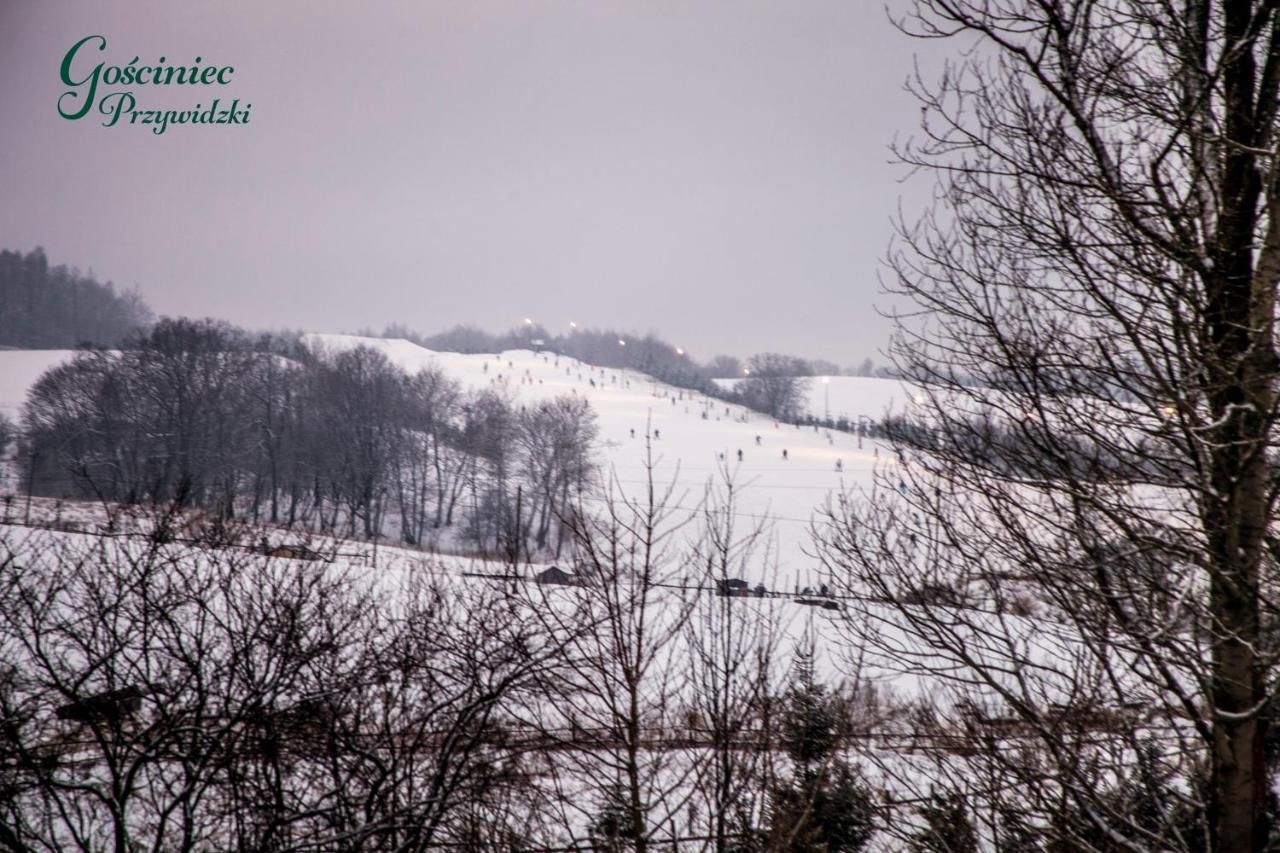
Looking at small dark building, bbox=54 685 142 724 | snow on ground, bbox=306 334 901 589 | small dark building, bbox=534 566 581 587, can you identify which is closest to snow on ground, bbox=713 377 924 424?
snow on ground, bbox=306 334 901 589

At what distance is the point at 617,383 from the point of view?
74.9m

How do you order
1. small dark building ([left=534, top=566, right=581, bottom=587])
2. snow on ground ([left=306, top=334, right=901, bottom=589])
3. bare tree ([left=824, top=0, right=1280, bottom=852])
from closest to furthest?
1. bare tree ([left=824, top=0, right=1280, bottom=852])
2. small dark building ([left=534, top=566, right=581, bottom=587])
3. snow on ground ([left=306, top=334, right=901, bottom=589])

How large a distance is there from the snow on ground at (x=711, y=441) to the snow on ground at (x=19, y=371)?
62.5 feet

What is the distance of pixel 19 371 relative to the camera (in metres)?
46.7

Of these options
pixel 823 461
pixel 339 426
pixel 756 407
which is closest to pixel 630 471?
pixel 823 461

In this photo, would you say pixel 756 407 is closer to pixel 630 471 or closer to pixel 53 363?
pixel 630 471

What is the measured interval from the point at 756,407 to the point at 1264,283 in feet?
200

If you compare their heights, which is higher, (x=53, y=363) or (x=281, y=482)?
(x=53, y=363)

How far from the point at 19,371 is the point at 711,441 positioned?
49534 mm

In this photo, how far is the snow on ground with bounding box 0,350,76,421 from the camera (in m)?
39.5

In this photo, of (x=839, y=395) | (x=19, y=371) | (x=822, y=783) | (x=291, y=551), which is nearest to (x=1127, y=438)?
(x=822, y=783)

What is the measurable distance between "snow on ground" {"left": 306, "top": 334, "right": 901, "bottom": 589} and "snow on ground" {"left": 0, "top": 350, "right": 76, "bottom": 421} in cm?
1904

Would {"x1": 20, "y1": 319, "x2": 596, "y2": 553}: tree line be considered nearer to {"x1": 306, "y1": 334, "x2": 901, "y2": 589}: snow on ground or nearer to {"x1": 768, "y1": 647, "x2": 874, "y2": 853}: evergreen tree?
{"x1": 306, "y1": 334, "x2": 901, "y2": 589}: snow on ground

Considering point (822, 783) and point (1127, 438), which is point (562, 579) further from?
point (1127, 438)
